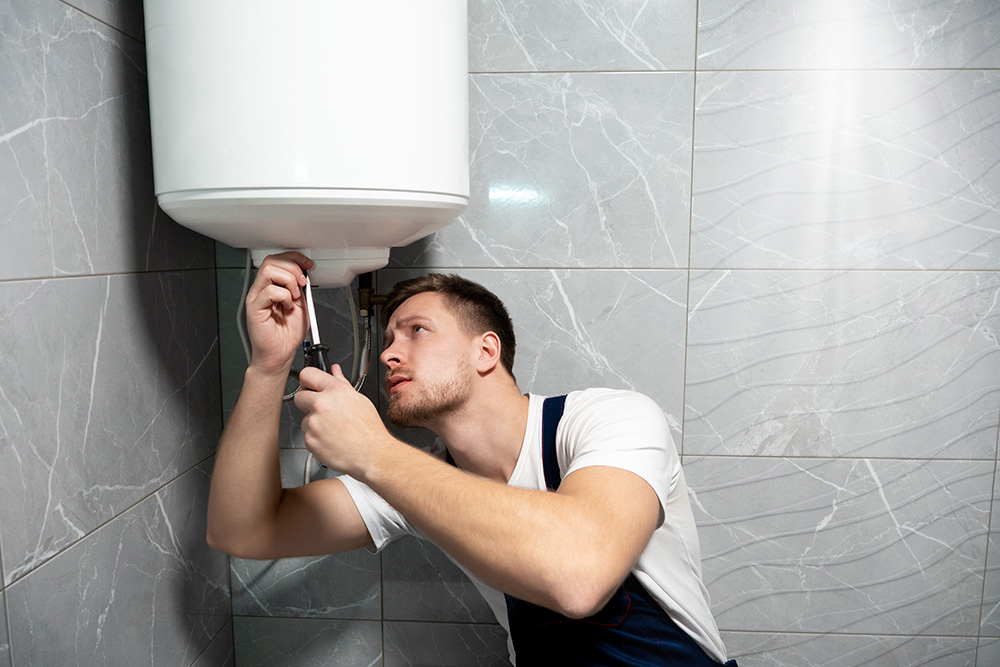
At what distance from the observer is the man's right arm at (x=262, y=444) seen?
955mm

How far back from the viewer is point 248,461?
1012mm

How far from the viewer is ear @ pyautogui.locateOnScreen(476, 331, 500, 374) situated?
3.64ft

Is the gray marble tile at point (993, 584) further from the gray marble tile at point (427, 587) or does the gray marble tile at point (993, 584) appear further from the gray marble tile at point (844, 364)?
the gray marble tile at point (427, 587)

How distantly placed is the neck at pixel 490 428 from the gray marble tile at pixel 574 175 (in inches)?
12.5

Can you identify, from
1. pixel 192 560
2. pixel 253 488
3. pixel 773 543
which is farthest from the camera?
pixel 773 543

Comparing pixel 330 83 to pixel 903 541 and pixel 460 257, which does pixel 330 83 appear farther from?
pixel 903 541

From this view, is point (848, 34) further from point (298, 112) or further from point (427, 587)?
point (427, 587)

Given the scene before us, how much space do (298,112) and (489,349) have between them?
49 cm

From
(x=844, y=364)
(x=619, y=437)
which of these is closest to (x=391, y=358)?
(x=619, y=437)

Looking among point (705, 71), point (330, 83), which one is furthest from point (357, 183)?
point (705, 71)

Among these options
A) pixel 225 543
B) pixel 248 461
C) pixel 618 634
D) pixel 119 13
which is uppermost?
pixel 119 13

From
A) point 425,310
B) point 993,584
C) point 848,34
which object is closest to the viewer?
point 425,310

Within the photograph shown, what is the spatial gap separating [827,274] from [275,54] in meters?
1.02

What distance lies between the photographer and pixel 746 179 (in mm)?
1253
